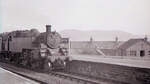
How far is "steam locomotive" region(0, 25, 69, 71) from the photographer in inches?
226

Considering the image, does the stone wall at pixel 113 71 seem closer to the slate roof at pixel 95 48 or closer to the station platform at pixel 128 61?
the station platform at pixel 128 61

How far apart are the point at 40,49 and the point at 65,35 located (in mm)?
1473

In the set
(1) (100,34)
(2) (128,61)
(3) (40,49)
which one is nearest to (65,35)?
(1) (100,34)

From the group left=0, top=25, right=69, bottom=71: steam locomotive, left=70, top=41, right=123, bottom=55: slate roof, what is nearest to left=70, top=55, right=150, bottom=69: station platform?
left=0, top=25, right=69, bottom=71: steam locomotive

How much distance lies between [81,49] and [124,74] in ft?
23.9

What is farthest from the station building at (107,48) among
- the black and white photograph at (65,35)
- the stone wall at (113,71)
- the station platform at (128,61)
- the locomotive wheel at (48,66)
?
the locomotive wheel at (48,66)

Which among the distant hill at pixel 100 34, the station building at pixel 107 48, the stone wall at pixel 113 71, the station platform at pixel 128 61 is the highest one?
the distant hill at pixel 100 34

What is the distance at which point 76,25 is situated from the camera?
578 cm

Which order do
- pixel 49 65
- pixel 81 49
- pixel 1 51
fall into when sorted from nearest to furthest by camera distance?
pixel 49 65
pixel 1 51
pixel 81 49

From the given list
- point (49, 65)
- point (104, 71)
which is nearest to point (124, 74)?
point (104, 71)

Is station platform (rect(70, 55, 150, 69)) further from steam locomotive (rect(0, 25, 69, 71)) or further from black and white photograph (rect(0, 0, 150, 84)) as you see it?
steam locomotive (rect(0, 25, 69, 71))

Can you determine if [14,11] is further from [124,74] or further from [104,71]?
[124,74]

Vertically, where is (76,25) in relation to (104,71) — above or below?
above

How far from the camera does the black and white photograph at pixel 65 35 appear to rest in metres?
4.43
